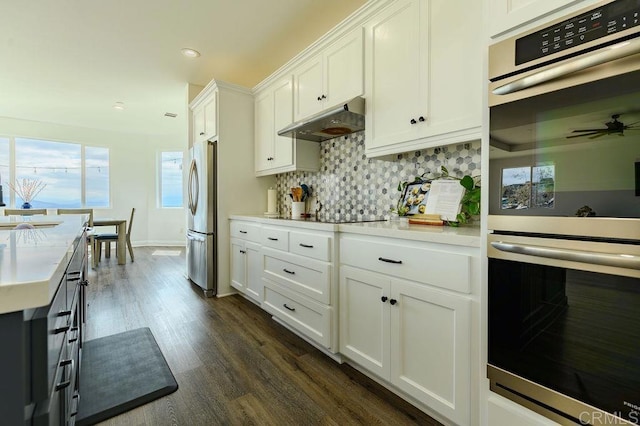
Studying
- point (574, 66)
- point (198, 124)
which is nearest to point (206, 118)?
point (198, 124)

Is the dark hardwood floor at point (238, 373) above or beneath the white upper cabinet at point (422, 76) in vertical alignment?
beneath

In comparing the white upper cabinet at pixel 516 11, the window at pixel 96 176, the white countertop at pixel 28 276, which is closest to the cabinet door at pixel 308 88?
the white upper cabinet at pixel 516 11

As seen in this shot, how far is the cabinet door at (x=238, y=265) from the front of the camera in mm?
3092

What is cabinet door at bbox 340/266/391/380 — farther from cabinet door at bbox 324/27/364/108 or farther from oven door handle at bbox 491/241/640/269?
cabinet door at bbox 324/27/364/108

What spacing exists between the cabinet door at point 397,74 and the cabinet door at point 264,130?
4.70 feet

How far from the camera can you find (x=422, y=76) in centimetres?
170

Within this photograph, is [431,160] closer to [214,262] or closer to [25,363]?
[25,363]

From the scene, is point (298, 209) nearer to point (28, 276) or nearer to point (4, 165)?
point (28, 276)

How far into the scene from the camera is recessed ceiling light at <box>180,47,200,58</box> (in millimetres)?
3129

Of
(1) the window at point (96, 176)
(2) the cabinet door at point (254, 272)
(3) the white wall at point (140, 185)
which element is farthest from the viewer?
(3) the white wall at point (140, 185)

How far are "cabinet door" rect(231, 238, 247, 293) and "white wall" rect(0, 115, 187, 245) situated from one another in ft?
14.4

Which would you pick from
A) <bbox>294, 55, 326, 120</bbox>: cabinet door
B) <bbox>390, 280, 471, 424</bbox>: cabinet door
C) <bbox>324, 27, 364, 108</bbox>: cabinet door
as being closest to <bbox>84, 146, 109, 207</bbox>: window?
<bbox>294, 55, 326, 120</bbox>: cabinet door

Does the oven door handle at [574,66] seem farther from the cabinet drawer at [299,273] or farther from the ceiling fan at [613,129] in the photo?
the cabinet drawer at [299,273]

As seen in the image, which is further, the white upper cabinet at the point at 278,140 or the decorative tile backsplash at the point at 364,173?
the white upper cabinet at the point at 278,140
